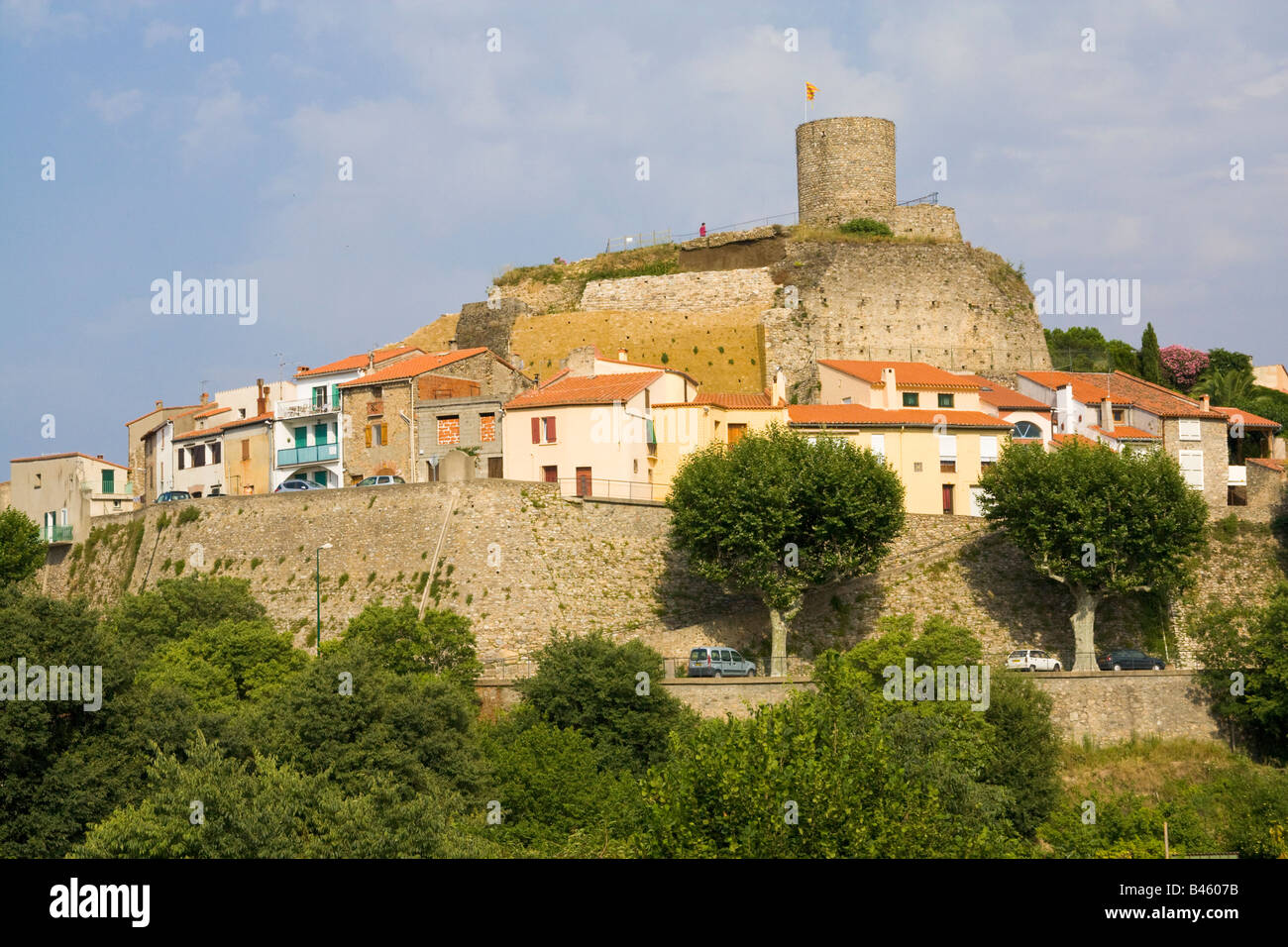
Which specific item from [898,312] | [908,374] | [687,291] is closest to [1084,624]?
[908,374]

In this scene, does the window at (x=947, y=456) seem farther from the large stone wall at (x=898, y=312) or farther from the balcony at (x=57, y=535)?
the balcony at (x=57, y=535)

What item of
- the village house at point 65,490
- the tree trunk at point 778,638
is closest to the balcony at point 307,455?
the village house at point 65,490

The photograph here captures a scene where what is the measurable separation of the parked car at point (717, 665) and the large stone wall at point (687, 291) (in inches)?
1145

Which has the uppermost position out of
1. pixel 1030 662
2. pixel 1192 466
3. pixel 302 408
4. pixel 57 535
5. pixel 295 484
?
pixel 302 408

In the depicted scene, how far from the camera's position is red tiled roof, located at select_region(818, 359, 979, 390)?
186 feet

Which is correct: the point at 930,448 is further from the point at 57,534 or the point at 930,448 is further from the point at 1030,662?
the point at 57,534

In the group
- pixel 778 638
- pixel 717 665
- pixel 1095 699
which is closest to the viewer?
pixel 1095 699

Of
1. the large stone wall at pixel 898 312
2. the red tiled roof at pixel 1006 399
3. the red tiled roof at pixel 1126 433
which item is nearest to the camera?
the red tiled roof at pixel 1126 433

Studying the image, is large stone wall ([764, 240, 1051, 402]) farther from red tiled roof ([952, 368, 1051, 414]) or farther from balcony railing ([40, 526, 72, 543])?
balcony railing ([40, 526, 72, 543])

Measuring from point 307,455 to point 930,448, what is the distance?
24012 millimetres

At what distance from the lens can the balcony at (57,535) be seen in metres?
59.2

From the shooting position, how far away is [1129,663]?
142 ft

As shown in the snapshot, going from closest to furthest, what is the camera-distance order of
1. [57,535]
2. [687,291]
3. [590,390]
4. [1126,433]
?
[590,390]
[1126,433]
[57,535]
[687,291]
